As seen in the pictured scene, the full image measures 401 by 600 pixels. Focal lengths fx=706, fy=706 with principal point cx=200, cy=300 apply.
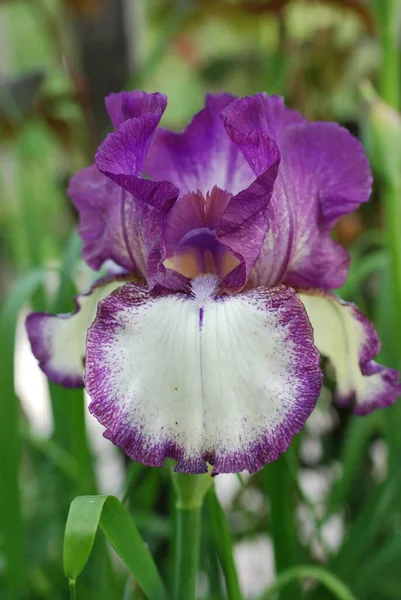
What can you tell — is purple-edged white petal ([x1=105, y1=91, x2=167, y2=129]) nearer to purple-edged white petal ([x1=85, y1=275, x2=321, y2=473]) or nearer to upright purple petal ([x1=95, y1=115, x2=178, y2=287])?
upright purple petal ([x1=95, y1=115, x2=178, y2=287])

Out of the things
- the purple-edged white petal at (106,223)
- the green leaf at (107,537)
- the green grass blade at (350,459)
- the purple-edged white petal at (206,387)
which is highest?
the purple-edged white petal at (106,223)

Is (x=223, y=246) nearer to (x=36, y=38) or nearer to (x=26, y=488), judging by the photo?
(x=26, y=488)

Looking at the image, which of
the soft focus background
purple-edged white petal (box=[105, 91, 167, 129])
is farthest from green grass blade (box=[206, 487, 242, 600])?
purple-edged white petal (box=[105, 91, 167, 129])

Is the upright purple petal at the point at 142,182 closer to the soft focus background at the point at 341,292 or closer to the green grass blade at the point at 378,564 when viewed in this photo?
the soft focus background at the point at 341,292

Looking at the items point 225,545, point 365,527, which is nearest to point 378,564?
point 365,527

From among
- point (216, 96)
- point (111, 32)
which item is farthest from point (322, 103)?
point (216, 96)

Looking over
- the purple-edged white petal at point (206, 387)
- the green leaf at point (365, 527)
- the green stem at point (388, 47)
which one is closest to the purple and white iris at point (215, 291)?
the purple-edged white petal at point (206, 387)

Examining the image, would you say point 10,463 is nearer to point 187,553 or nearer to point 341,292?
point 187,553
